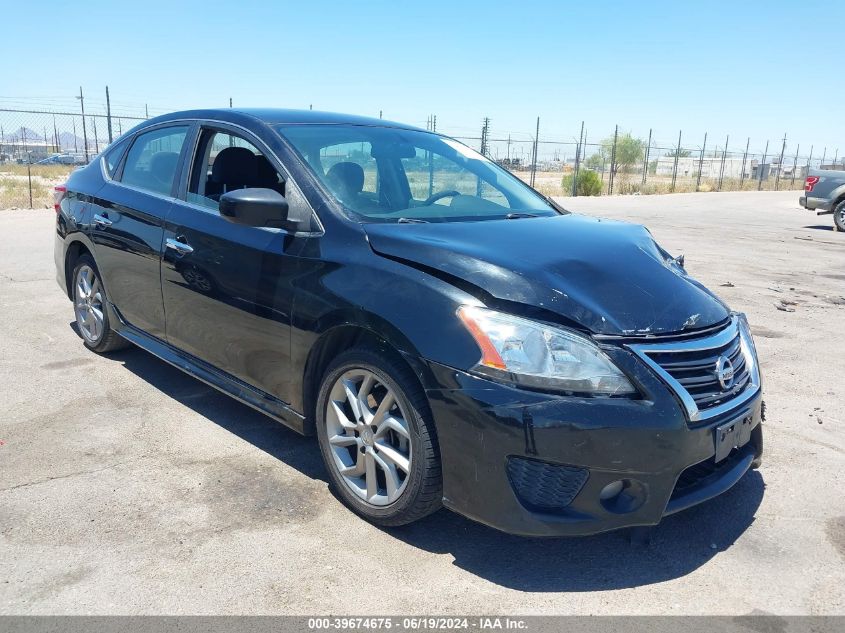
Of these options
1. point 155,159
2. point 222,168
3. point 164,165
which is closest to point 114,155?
point 155,159

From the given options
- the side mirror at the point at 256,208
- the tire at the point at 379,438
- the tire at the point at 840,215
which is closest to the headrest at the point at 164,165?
the side mirror at the point at 256,208

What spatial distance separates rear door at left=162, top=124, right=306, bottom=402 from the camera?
3.40 metres

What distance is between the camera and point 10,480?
11.3 feet

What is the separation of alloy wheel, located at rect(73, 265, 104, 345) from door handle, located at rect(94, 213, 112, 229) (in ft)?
1.34

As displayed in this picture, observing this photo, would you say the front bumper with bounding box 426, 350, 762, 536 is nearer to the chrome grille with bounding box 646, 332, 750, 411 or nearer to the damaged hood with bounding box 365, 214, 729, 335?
the chrome grille with bounding box 646, 332, 750, 411

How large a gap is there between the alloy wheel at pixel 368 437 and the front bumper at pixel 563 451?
0.27 m

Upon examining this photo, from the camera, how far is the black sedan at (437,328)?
8.41ft

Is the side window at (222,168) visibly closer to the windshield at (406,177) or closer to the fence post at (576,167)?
the windshield at (406,177)

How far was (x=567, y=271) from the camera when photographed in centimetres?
288

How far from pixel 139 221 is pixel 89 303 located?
123 centimetres

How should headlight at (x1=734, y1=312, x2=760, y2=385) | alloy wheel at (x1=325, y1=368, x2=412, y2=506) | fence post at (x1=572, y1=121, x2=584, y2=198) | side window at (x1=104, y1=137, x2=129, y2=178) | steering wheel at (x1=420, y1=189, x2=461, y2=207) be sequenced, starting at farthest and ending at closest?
fence post at (x1=572, y1=121, x2=584, y2=198), side window at (x1=104, y1=137, x2=129, y2=178), steering wheel at (x1=420, y1=189, x2=461, y2=207), headlight at (x1=734, y1=312, x2=760, y2=385), alloy wheel at (x1=325, y1=368, x2=412, y2=506)

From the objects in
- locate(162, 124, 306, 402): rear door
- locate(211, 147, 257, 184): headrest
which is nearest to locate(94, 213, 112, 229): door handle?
locate(162, 124, 306, 402): rear door

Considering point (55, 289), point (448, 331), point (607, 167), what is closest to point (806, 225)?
point (55, 289)

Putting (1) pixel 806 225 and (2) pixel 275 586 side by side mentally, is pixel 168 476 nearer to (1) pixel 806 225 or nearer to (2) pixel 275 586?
(2) pixel 275 586
